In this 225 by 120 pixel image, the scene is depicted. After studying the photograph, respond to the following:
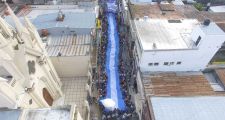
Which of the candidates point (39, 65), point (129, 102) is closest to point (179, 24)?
point (129, 102)

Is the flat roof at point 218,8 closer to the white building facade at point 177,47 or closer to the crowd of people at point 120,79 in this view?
the white building facade at point 177,47

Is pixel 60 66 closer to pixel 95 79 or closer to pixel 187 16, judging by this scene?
pixel 95 79

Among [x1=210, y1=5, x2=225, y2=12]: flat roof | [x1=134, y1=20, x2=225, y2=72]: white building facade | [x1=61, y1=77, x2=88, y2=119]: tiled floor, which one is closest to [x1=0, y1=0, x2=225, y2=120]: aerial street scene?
[x1=61, y1=77, x2=88, y2=119]: tiled floor

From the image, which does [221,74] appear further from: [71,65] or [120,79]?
[71,65]

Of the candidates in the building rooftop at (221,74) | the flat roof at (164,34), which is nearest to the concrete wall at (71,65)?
the flat roof at (164,34)

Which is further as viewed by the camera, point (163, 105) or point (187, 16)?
point (187, 16)

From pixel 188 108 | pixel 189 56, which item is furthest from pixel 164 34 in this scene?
pixel 188 108
